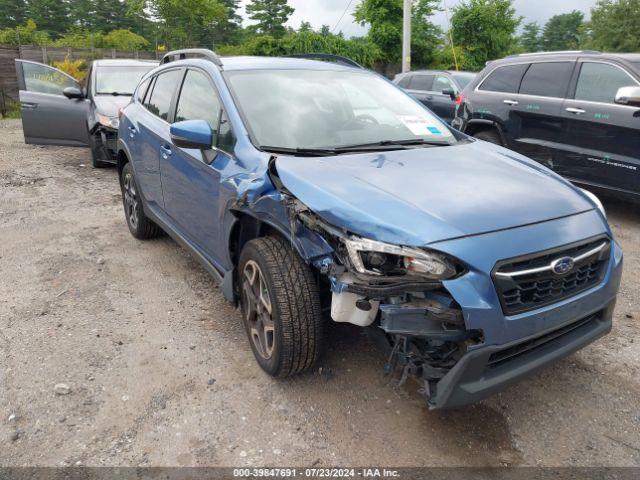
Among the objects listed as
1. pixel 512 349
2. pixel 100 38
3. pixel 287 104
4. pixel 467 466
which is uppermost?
pixel 100 38

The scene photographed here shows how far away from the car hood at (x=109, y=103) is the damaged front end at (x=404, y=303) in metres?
6.44

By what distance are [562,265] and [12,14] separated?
63747 millimetres

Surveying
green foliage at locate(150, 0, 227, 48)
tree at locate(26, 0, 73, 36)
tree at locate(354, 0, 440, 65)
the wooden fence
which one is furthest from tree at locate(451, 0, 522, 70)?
tree at locate(26, 0, 73, 36)

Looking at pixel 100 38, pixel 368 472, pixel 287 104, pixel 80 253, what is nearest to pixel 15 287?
pixel 80 253

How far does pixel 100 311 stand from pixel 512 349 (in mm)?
2850

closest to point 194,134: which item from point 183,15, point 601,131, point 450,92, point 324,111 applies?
point 324,111

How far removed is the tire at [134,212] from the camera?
492 centimetres

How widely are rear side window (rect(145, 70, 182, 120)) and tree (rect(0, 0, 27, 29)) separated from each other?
58.0 meters

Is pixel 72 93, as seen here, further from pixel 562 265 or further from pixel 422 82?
pixel 562 265

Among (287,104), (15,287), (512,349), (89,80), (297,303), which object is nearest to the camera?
(512,349)

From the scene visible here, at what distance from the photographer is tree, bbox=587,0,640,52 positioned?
39.2 metres

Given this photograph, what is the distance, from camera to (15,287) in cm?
414

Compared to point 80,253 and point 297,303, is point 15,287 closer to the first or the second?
point 80,253

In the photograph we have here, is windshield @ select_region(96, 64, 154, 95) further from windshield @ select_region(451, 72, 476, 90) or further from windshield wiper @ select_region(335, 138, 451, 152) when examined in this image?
windshield wiper @ select_region(335, 138, 451, 152)
